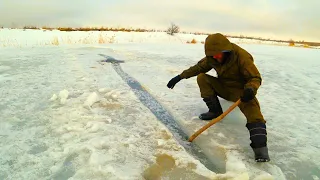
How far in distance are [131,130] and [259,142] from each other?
3.72 feet

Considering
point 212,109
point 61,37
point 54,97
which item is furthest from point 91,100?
point 61,37

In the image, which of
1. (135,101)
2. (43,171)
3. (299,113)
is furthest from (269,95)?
(43,171)

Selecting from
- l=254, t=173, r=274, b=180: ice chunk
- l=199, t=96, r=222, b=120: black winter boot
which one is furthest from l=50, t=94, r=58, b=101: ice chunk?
l=254, t=173, r=274, b=180: ice chunk

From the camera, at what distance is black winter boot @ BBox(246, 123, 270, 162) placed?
2289 millimetres

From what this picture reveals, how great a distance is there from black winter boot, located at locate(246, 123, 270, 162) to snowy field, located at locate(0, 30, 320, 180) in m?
0.08

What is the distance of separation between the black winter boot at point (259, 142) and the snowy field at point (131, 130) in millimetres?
78

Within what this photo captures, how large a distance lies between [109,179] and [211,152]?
907mm

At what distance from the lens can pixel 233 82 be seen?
2918 mm

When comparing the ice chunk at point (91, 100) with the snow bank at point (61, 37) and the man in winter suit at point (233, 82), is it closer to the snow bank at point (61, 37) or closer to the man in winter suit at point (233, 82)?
the man in winter suit at point (233, 82)

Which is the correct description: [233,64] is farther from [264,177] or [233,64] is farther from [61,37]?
[61,37]

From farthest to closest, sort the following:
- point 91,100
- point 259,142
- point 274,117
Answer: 1. point 91,100
2. point 274,117
3. point 259,142

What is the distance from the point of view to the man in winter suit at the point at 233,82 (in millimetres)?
2383

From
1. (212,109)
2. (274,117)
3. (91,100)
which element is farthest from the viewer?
(91,100)

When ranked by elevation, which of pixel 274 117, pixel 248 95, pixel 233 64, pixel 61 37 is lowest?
pixel 274 117
